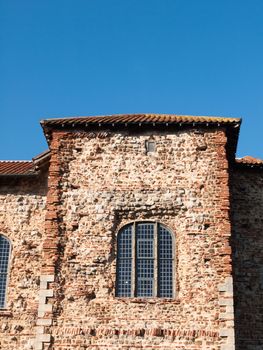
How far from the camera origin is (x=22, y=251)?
687 inches

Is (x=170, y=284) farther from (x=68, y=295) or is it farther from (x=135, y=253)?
(x=68, y=295)

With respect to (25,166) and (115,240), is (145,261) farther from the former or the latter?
(25,166)

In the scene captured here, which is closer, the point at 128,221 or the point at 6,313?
the point at 128,221

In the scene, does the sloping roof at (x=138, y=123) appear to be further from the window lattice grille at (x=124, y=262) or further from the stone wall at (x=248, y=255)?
the window lattice grille at (x=124, y=262)

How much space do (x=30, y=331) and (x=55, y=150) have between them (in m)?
5.48

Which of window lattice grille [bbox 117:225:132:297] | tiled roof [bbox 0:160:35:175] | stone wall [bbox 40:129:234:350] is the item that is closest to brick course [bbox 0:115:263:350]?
stone wall [bbox 40:129:234:350]

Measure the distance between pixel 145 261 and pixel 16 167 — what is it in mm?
6182

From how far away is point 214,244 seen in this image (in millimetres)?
15797

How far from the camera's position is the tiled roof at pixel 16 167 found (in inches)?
723

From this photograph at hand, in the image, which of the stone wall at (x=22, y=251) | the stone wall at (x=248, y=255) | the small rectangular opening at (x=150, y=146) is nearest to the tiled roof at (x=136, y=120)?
the small rectangular opening at (x=150, y=146)

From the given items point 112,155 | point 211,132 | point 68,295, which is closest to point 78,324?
point 68,295

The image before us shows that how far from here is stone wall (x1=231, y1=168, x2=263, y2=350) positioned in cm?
1686

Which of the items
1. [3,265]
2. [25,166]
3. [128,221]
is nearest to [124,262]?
[128,221]

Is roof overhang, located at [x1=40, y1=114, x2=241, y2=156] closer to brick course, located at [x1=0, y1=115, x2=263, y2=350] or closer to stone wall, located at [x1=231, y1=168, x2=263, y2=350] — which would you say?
brick course, located at [x1=0, y1=115, x2=263, y2=350]
